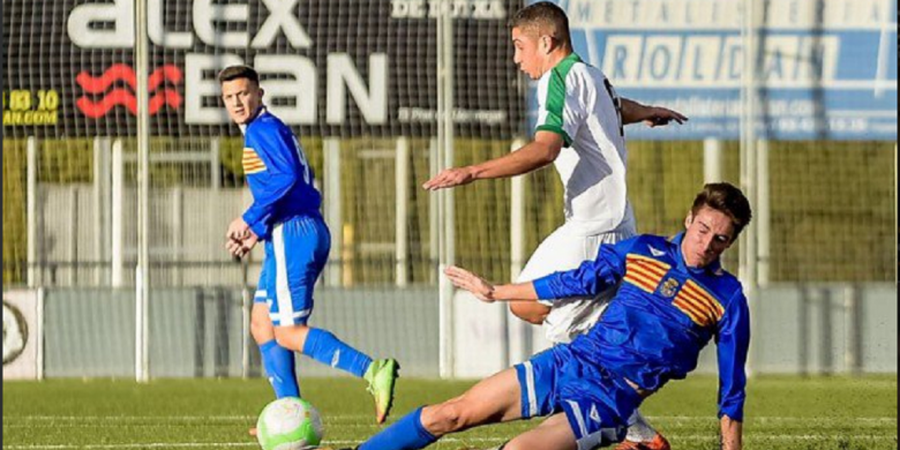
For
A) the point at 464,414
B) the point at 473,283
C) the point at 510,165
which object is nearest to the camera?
the point at 464,414

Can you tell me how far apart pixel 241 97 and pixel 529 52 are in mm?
2153

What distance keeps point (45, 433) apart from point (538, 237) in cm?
821

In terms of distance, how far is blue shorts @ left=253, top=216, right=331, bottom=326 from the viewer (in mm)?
10148

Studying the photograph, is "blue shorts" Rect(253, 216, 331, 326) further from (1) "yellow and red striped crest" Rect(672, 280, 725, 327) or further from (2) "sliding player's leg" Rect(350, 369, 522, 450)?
(1) "yellow and red striped crest" Rect(672, 280, 725, 327)

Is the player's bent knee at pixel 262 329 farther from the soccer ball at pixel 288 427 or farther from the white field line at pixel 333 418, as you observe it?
the white field line at pixel 333 418

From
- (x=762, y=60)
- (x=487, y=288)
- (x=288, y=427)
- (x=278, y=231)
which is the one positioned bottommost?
(x=288, y=427)

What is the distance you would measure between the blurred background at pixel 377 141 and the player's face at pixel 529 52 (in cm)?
952

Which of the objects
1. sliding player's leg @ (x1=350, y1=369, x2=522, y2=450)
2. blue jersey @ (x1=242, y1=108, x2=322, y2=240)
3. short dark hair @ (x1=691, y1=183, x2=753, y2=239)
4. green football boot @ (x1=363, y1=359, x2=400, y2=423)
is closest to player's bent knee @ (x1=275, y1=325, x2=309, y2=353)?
blue jersey @ (x1=242, y1=108, x2=322, y2=240)

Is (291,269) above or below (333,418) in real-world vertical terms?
above

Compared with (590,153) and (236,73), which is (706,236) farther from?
(236,73)

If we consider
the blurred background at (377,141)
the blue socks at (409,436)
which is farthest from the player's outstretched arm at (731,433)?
the blurred background at (377,141)

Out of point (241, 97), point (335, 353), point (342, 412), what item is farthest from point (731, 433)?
point (342, 412)

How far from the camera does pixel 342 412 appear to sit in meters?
13.4

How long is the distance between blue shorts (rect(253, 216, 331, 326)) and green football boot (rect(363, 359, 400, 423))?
2.94 feet
